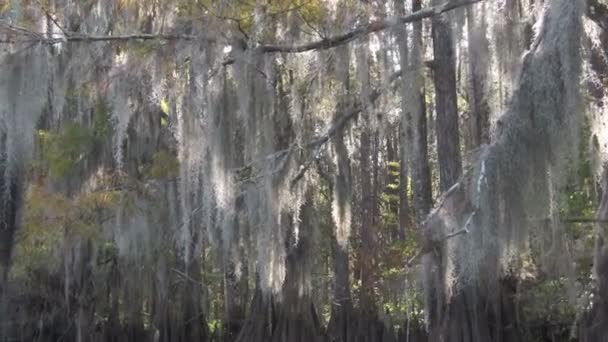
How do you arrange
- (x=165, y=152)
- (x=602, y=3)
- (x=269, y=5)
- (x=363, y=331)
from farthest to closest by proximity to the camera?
1. (x=363, y=331)
2. (x=165, y=152)
3. (x=269, y=5)
4. (x=602, y=3)

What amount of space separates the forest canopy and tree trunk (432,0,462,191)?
29 millimetres

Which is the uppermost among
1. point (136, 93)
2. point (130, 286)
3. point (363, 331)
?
point (136, 93)

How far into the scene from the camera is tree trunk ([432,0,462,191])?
400 inches

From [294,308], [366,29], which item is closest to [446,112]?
[366,29]

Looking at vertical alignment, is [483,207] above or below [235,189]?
below

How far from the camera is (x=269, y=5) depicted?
736 centimetres

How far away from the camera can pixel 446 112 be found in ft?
34.6

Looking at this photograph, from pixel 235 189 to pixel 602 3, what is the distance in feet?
13.3

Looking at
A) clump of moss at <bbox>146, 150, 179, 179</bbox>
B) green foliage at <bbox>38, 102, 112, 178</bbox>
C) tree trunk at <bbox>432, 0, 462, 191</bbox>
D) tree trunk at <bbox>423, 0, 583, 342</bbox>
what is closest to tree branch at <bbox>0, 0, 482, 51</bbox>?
tree trunk at <bbox>423, 0, 583, 342</bbox>

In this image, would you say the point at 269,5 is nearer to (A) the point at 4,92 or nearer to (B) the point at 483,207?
(A) the point at 4,92

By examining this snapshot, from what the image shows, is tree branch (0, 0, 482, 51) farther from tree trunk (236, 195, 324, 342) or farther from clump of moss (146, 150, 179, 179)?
tree trunk (236, 195, 324, 342)

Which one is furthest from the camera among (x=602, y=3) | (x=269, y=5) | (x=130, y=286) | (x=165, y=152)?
(x=130, y=286)

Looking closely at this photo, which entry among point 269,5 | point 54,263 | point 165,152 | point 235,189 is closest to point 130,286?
point 54,263

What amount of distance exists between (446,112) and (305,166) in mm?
2106
